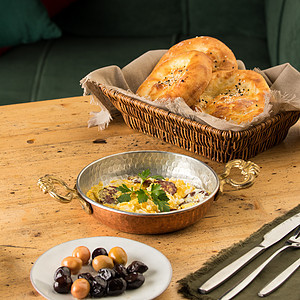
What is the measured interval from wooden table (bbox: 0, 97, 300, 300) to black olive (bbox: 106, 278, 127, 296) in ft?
0.27

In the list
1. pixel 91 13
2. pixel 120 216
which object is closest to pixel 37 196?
pixel 120 216

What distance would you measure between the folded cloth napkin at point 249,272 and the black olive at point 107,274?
109mm

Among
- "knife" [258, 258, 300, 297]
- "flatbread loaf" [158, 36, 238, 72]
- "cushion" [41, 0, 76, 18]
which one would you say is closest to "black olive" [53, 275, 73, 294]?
"knife" [258, 258, 300, 297]

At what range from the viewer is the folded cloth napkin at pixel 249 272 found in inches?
27.0

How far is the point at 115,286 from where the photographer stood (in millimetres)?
648

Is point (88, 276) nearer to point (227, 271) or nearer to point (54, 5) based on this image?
point (227, 271)

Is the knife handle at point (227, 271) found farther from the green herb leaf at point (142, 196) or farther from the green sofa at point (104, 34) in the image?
the green sofa at point (104, 34)

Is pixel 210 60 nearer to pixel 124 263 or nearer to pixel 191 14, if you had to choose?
pixel 124 263

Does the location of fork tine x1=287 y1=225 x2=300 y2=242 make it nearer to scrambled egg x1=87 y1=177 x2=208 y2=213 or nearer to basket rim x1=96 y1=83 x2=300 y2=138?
scrambled egg x1=87 y1=177 x2=208 y2=213

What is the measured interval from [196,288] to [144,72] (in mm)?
886

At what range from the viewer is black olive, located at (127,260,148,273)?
0.69m

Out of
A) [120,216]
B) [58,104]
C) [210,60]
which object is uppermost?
[210,60]

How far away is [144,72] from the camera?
1.46 m

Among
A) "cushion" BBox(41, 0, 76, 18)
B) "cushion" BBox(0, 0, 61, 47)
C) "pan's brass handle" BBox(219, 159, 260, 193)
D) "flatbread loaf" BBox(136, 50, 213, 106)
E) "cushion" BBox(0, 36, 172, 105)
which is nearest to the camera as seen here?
"pan's brass handle" BBox(219, 159, 260, 193)
